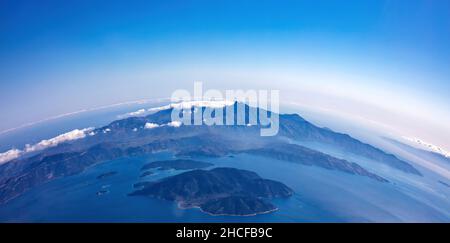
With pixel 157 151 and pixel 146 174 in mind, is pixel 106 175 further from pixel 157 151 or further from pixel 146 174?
pixel 157 151

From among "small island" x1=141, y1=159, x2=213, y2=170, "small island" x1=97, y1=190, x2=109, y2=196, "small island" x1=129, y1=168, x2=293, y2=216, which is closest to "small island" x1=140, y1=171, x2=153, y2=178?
"small island" x1=141, y1=159, x2=213, y2=170

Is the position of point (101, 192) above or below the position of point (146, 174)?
below

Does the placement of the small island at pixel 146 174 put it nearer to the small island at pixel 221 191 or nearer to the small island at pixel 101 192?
the small island at pixel 221 191

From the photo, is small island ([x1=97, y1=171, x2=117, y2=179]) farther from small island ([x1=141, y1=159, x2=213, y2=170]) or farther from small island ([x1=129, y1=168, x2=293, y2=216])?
small island ([x1=129, y1=168, x2=293, y2=216])

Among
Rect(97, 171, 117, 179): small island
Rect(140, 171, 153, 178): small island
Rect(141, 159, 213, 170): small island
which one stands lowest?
Rect(97, 171, 117, 179): small island

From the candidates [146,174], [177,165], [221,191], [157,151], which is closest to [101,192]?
[146,174]
